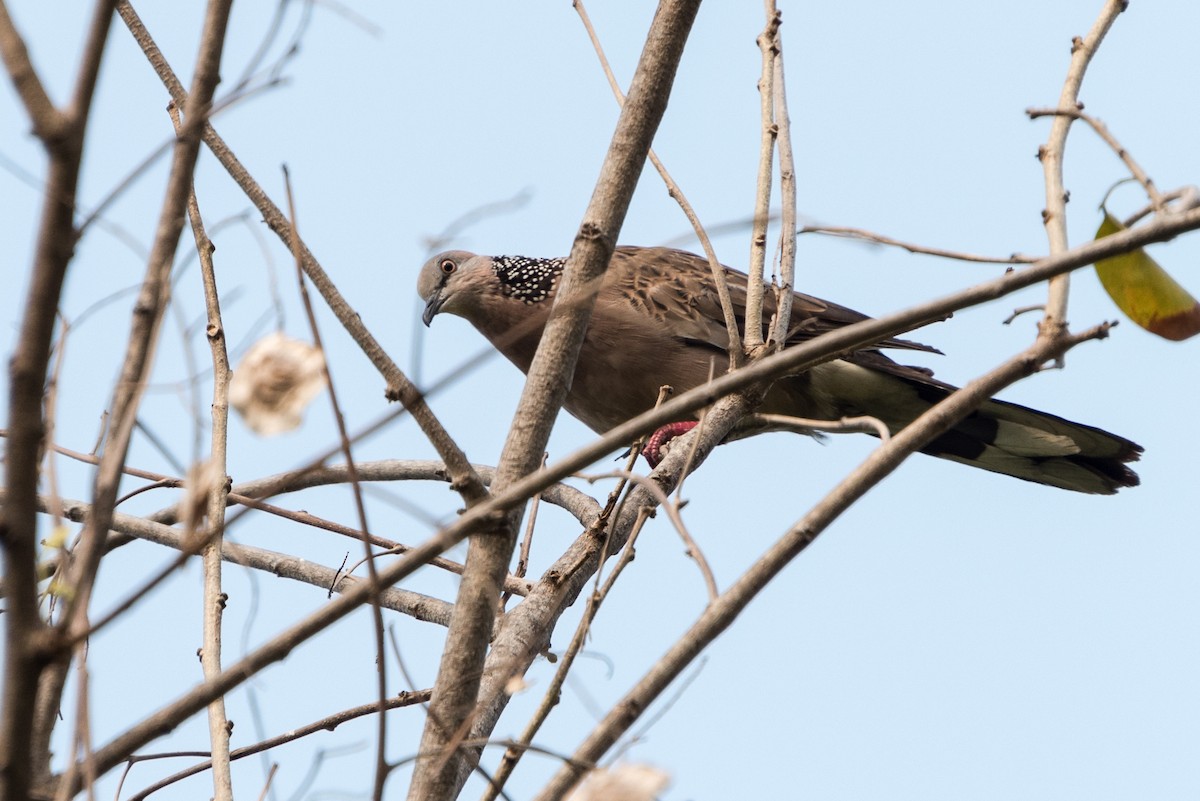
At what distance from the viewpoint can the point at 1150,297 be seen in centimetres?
196

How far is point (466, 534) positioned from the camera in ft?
5.18

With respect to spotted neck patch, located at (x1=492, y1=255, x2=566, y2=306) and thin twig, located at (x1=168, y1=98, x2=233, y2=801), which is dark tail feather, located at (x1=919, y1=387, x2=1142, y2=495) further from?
thin twig, located at (x1=168, y1=98, x2=233, y2=801)

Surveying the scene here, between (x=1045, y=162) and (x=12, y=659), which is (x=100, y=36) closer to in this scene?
(x=12, y=659)

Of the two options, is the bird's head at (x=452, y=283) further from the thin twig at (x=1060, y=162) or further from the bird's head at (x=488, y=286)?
the thin twig at (x=1060, y=162)

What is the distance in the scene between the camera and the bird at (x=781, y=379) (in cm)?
530

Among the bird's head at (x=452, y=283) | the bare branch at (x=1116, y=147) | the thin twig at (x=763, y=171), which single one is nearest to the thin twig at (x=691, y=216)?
the thin twig at (x=763, y=171)

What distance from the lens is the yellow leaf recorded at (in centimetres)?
195

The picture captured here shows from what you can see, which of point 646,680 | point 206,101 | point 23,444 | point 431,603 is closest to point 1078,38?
point 646,680

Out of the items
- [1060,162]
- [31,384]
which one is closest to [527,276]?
[1060,162]

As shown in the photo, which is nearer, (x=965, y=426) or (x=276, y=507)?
(x=276, y=507)

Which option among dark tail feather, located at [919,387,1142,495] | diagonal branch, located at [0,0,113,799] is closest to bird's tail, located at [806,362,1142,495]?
dark tail feather, located at [919,387,1142,495]

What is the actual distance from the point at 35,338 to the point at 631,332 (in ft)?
14.8

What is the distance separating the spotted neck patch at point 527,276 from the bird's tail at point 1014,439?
1.54m

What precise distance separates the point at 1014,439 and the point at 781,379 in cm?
104
